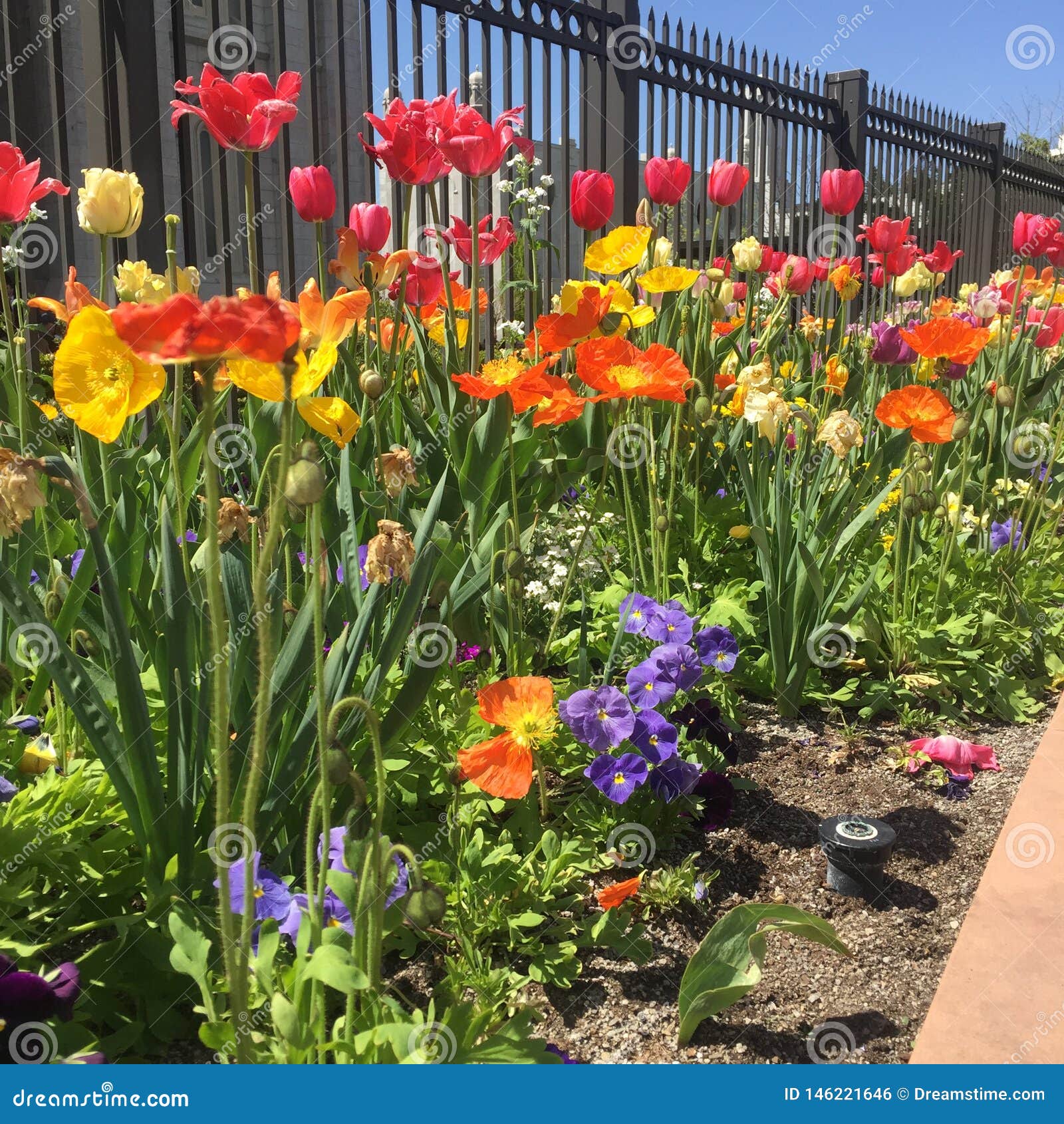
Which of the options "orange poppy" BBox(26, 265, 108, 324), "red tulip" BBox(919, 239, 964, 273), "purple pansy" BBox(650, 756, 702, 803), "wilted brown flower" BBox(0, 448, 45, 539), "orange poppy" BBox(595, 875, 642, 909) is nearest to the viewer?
"wilted brown flower" BBox(0, 448, 45, 539)

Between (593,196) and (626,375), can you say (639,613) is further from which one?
(593,196)

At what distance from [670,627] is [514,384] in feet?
1.67

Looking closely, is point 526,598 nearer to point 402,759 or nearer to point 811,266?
point 402,759

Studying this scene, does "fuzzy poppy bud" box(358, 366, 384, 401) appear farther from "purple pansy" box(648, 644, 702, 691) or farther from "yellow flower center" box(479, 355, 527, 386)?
"purple pansy" box(648, 644, 702, 691)

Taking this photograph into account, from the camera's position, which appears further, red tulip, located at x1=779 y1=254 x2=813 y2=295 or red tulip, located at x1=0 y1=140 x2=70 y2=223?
red tulip, located at x1=779 y1=254 x2=813 y2=295

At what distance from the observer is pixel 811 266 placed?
379cm

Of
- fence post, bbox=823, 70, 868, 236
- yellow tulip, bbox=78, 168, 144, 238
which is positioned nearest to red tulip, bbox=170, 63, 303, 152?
yellow tulip, bbox=78, 168, 144, 238

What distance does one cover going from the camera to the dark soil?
1231 mm

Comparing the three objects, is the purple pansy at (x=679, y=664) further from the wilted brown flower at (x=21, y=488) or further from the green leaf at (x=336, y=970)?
the wilted brown flower at (x=21, y=488)

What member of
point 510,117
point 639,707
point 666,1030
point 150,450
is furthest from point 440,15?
point 666,1030

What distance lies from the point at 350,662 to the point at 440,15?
4.78 m

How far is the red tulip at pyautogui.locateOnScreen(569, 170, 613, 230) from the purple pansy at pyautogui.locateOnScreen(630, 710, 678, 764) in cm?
143

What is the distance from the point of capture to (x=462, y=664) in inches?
73.0

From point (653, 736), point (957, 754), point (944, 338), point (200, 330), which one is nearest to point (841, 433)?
point (944, 338)
